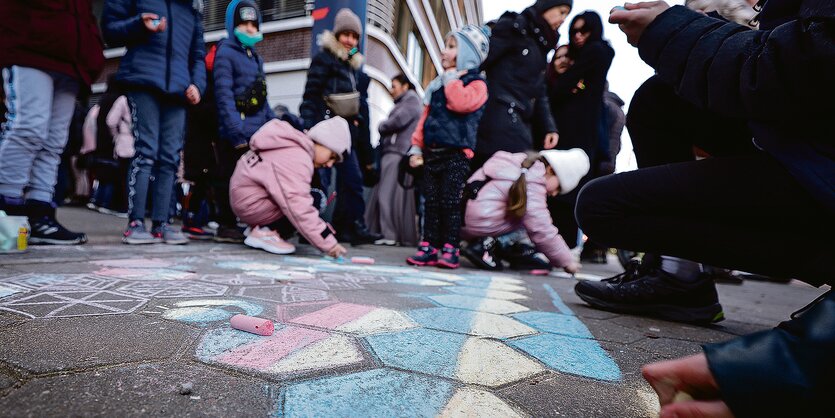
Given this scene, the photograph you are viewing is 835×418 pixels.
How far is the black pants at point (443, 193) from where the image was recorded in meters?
3.09

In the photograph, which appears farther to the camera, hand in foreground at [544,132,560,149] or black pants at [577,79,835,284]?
hand in foreground at [544,132,560,149]

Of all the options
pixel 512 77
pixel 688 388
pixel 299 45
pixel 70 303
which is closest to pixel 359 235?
pixel 512 77

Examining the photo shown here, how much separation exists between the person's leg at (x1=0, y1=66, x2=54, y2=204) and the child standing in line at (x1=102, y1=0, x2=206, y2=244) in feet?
1.63

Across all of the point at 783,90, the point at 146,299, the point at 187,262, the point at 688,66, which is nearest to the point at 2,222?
the point at 187,262

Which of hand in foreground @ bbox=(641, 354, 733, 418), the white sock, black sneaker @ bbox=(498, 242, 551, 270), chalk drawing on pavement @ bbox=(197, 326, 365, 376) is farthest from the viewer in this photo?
black sneaker @ bbox=(498, 242, 551, 270)

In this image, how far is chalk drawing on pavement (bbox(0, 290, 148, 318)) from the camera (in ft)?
3.48

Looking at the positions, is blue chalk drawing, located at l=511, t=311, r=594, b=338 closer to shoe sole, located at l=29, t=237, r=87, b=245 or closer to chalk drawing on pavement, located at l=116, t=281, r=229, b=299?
chalk drawing on pavement, located at l=116, t=281, r=229, b=299

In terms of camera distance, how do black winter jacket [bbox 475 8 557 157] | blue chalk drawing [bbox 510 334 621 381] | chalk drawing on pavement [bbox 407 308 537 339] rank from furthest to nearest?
black winter jacket [bbox 475 8 557 157]
chalk drawing on pavement [bbox 407 308 537 339]
blue chalk drawing [bbox 510 334 621 381]

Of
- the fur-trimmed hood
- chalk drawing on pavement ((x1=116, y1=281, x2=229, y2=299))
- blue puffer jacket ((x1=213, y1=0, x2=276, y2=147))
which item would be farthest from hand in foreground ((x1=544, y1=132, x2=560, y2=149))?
chalk drawing on pavement ((x1=116, y1=281, x2=229, y2=299))

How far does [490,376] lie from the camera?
0.86m

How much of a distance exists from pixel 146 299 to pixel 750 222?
5.81 feet

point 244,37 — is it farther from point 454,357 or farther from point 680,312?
point 680,312

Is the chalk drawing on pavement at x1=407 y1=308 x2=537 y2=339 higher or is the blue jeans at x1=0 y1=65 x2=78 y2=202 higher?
the blue jeans at x1=0 y1=65 x2=78 y2=202

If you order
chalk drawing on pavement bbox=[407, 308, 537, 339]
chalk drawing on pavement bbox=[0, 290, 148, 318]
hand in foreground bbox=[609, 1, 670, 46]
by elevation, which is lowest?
chalk drawing on pavement bbox=[407, 308, 537, 339]
